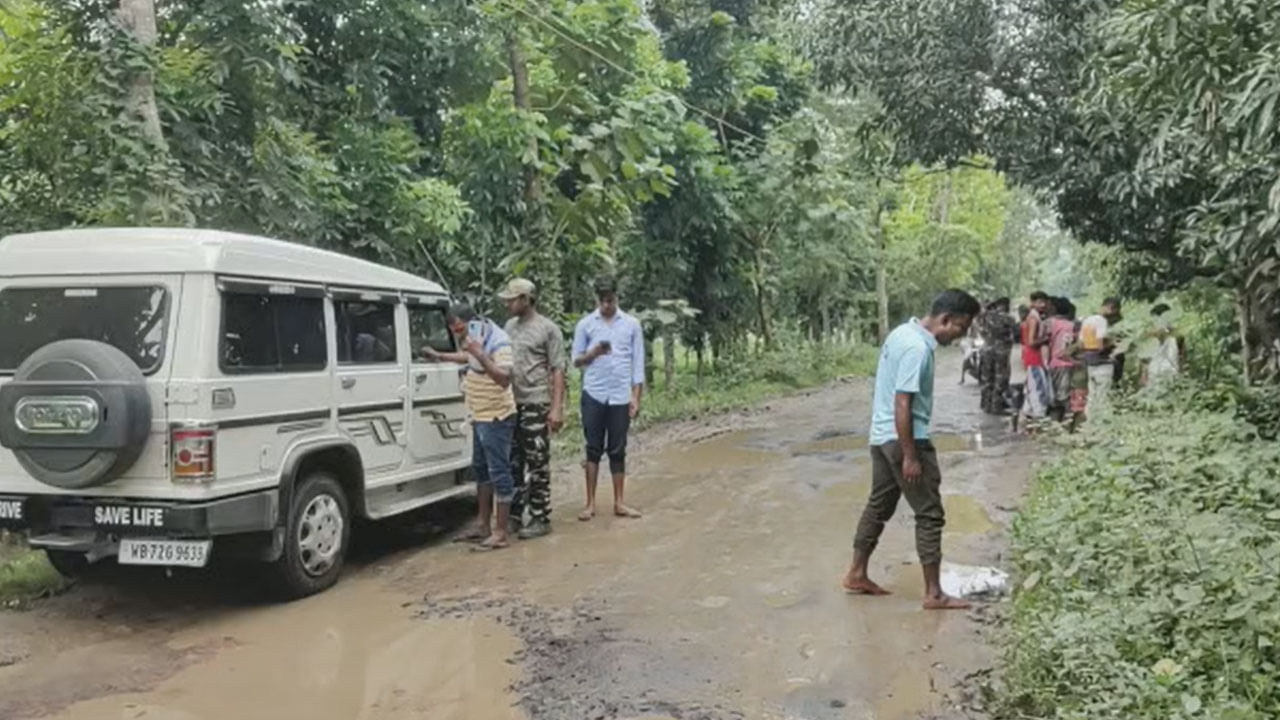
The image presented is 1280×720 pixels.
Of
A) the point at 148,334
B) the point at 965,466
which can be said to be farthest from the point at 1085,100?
the point at 148,334

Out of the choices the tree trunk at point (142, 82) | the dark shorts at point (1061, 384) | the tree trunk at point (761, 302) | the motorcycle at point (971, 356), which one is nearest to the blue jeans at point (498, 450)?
the tree trunk at point (142, 82)

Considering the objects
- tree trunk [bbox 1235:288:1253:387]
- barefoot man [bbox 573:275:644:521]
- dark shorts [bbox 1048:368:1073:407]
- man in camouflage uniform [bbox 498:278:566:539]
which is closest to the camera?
man in camouflage uniform [bbox 498:278:566:539]

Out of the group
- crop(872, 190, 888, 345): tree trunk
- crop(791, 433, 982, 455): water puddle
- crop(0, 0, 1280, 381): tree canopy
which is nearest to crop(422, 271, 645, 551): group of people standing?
crop(0, 0, 1280, 381): tree canopy

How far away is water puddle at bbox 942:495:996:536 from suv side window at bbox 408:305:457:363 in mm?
3900

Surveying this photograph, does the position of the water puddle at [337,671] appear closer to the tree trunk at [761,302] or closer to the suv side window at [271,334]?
the suv side window at [271,334]

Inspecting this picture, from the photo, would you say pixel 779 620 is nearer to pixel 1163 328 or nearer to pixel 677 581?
pixel 677 581

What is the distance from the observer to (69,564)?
609 centimetres

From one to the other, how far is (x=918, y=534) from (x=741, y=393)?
12802 millimetres

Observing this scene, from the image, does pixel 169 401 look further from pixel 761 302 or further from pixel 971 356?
pixel 971 356

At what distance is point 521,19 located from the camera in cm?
1162

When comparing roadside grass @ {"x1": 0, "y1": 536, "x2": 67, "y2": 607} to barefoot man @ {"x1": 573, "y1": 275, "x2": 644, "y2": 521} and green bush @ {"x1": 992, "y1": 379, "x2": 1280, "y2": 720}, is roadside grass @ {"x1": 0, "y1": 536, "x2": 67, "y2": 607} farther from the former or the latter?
green bush @ {"x1": 992, "y1": 379, "x2": 1280, "y2": 720}

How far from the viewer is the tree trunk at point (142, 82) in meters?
7.92

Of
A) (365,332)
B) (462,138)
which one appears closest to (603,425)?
(365,332)

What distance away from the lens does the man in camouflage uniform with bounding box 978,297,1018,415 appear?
43.1ft
